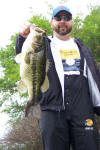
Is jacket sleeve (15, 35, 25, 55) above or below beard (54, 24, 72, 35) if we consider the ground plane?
below

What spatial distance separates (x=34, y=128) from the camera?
277 inches

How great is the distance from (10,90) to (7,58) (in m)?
1.23

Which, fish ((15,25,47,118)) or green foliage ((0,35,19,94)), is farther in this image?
green foliage ((0,35,19,94))

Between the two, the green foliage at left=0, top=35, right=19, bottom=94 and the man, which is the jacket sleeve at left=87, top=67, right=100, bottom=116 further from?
the green foliage at left=0, top=35, right=19, bottom=94

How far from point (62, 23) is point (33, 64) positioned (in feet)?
2.96

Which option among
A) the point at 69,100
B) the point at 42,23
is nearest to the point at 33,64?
the point at 69,100

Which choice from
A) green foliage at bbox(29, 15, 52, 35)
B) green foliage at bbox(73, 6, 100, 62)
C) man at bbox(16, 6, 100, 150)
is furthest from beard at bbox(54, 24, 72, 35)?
green foliage at bbox(29, 15, 52, 35)

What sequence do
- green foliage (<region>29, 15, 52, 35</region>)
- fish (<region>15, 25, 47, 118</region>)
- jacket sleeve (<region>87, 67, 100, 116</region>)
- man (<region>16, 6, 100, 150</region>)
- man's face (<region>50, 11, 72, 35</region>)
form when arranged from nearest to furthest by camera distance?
fish (<region>15, 25, 47, 118</region>)
man (<region>16, 6, 100, 150</region>)
jacket sleeve (<region>87, 67, 100, 116</region>)
man's face (<region>50, 11, 72, 35</region>)
green foliage (<region>29, 15, 52, 35</region>)

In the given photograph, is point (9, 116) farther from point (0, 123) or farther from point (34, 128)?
point (34, 128)

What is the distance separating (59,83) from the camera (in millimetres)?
2887

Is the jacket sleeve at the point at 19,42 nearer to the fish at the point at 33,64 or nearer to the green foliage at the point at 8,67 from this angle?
the fish at the point at 33,64

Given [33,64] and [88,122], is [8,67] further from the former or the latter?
[33,64]

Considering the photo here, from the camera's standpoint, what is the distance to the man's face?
3129 millimetres

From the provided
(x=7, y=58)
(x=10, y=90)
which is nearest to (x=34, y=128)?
(x=10, y=90)
